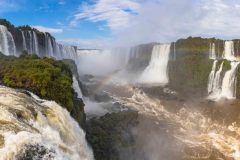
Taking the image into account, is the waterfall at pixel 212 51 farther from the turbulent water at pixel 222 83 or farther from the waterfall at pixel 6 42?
the waterfall at pixel 6 42

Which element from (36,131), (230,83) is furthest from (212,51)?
(36,131)

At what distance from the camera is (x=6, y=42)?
1394 inches

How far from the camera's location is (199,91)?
4759 centimetres

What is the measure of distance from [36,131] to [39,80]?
7263mm

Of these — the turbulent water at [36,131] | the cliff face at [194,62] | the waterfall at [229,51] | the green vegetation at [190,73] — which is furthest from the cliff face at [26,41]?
the waterfall at [229,51]

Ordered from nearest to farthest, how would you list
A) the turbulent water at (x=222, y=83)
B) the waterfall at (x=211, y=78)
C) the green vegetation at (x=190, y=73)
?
the turbulent water at (x=222, y=83), the waterfall at (x=211, y=78), the green vegetation at (x=190, y=73)

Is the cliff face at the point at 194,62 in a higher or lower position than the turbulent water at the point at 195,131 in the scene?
higher

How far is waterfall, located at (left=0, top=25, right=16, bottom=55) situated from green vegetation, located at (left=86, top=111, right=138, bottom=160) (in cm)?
1399

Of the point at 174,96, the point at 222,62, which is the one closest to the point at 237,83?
the point at 222,62

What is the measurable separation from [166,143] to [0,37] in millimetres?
18998

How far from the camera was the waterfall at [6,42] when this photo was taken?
115 feet

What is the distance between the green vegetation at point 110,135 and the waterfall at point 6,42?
14.0m

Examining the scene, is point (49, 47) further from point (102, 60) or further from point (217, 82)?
point (102, 60)

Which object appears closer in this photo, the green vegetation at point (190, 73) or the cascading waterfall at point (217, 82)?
the cascading waterfall at point (217, 82)
